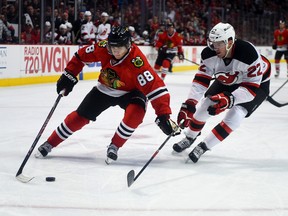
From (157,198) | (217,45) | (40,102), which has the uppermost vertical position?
(217,45)

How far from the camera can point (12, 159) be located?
3992mm

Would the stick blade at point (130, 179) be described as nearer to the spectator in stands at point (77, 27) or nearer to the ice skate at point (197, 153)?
the ice skate at point (197, 153)

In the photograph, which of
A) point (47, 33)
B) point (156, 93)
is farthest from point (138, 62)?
point (47, 33)

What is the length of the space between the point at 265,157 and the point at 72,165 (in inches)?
57.4

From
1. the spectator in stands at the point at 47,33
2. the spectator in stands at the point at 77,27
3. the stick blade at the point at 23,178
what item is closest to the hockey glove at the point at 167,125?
the stick blade at the point at 23,178

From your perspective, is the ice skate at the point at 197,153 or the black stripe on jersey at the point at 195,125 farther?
the black stripe on jersey at the point at 195,125

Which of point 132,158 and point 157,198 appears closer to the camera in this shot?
point 157,198

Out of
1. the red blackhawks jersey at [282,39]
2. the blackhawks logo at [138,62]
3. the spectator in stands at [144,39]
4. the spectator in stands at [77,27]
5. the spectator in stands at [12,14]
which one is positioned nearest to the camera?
the blackhawks logo at [138,62]

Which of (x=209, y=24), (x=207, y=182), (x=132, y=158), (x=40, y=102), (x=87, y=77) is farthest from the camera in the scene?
(x=209, y=24)

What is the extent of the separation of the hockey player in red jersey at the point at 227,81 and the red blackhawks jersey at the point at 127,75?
0.29 m

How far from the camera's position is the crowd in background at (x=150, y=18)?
392 inches

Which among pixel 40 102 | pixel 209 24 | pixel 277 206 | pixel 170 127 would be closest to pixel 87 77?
pixel 40 102

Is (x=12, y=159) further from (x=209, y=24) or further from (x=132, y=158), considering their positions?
(x=209, y=24)

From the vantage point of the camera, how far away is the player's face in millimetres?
3676
